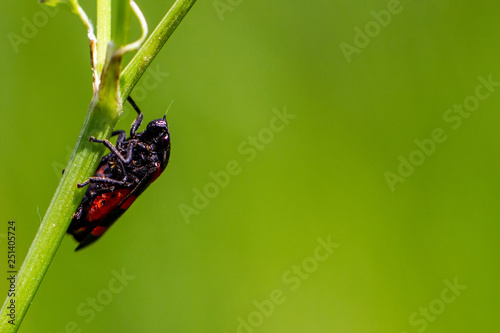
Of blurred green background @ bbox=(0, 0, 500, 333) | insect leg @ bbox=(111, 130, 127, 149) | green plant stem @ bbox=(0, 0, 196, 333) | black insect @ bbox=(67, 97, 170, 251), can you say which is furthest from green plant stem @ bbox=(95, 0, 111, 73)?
blurred green background @ bbox=(0, 0, 500, 333)

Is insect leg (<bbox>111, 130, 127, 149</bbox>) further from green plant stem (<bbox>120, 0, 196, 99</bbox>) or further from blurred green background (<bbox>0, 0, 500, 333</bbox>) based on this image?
green plant stem (<bbox>120, 0, 196, 99</bbox>)

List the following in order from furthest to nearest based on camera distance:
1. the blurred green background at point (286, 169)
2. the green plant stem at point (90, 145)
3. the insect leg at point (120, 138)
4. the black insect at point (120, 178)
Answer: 1. the blurred green background at point (286, 169)
2. the insect leg at point (120, 138)
3. the black insect at point (120, 178)
4. the green plant stem at point (90, 145)

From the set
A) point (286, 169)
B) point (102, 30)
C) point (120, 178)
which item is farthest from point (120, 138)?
point (286, 169)

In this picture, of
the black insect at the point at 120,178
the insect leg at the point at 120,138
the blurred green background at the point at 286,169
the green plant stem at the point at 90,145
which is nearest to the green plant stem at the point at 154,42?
the green plant stem at the point at 90,145

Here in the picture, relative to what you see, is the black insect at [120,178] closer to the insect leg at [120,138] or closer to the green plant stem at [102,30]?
the insect leg at [120,138]

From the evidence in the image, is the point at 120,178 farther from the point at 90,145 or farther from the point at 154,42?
the point at 154,42

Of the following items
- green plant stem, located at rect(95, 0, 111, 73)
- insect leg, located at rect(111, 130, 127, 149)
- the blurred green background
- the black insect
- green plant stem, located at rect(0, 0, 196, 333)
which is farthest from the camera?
the blurred green background
